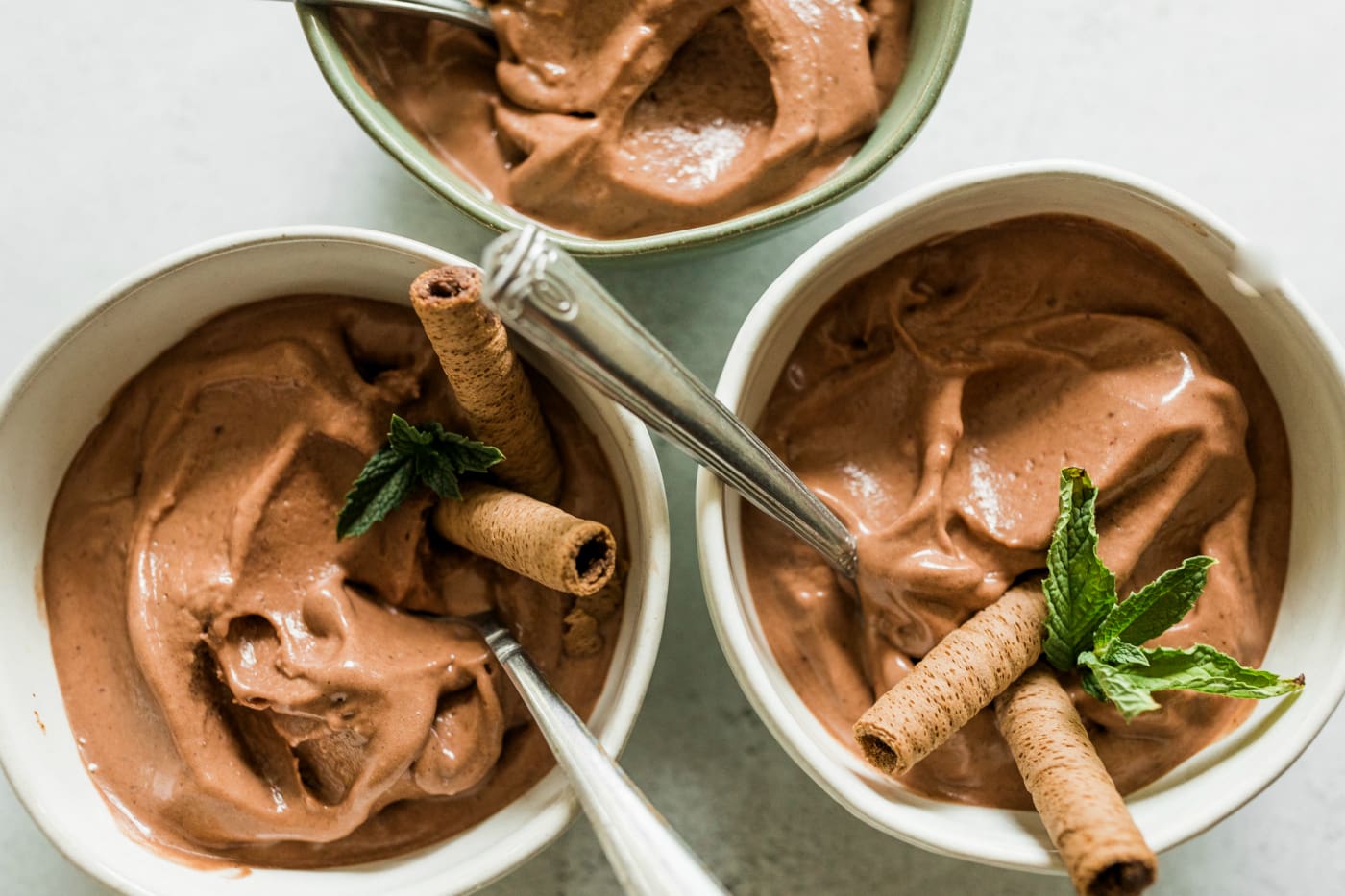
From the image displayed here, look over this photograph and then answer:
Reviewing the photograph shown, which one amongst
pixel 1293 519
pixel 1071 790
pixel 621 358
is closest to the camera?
pixel 621 358

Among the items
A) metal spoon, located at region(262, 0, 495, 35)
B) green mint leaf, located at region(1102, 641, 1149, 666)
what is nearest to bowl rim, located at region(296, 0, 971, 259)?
metal spoon, located at region(262, 0, 495, 35)

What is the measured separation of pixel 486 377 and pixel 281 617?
0.52 meters

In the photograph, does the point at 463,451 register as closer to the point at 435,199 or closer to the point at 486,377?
the point at 486,377

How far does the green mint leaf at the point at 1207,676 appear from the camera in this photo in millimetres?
1666

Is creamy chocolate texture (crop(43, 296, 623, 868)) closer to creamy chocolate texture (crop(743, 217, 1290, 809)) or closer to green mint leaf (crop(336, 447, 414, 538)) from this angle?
green mint leaf (crop(336, 447, 414, 538))

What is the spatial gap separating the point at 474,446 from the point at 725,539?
407 millimetres

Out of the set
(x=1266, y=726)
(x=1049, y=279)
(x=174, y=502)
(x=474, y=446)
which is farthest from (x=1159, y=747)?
(x=174, y=502)

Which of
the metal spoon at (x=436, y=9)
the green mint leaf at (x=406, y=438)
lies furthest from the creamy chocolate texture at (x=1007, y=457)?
the metal spoon at (x=436, y=9)

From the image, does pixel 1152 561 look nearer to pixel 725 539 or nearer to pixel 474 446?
pixel 725 539

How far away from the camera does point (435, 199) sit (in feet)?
7.30

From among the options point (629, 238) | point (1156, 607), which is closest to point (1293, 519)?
point (1156, 607)

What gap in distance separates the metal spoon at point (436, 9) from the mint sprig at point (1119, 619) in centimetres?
124

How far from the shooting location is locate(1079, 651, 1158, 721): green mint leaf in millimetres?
1611

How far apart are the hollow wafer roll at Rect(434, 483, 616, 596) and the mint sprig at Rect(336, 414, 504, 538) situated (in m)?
0.04
